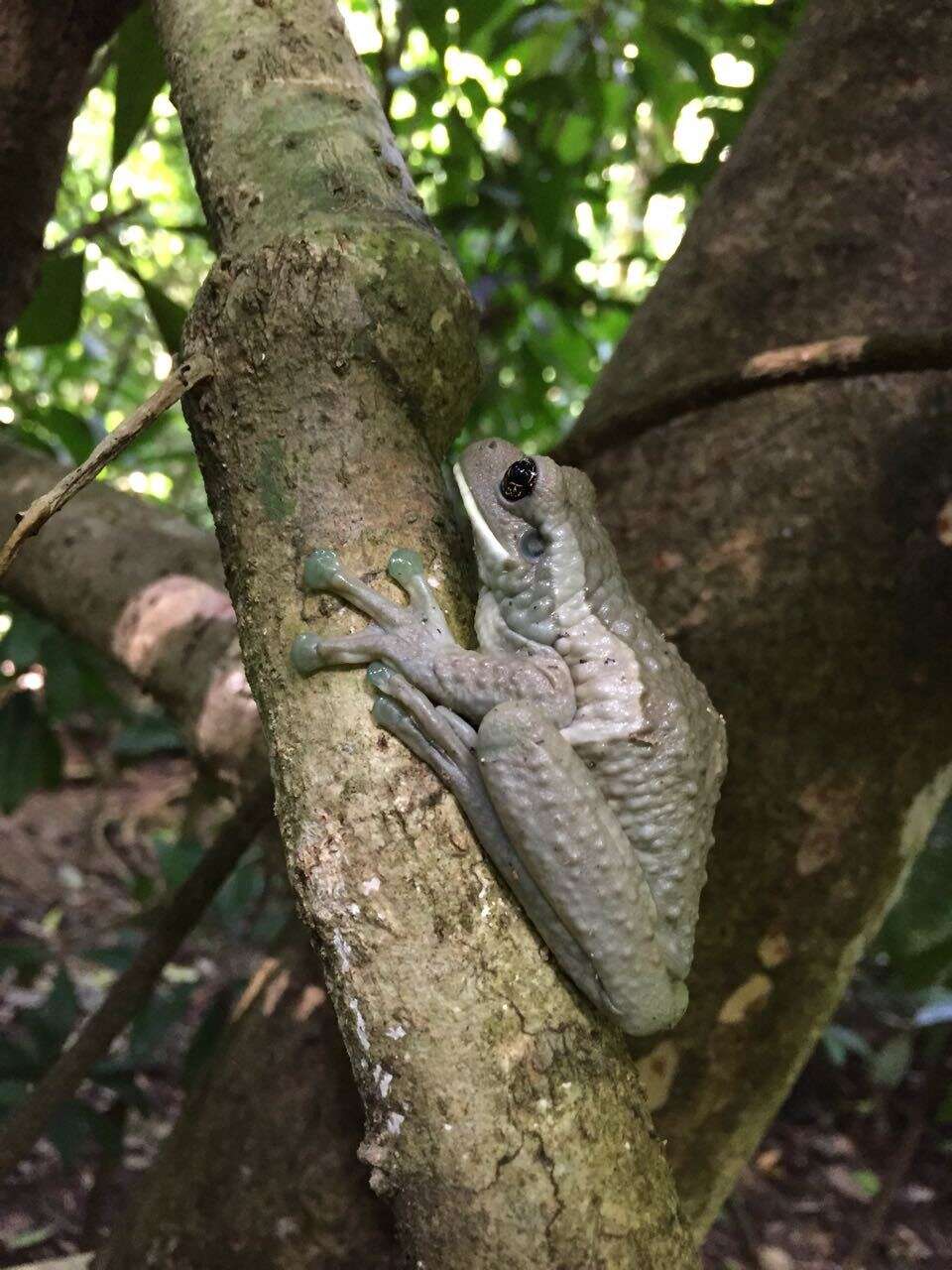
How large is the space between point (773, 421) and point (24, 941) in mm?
3155

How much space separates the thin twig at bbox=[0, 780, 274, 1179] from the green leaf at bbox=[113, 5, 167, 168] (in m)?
1.13

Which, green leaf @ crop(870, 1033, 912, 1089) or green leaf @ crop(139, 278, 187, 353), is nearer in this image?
green leaf @ crop(139, 278, 187, 353)

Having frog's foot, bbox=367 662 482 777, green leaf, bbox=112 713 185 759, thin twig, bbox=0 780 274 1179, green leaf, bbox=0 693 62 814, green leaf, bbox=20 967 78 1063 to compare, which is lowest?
green leaf, bbox=112 713 185 759

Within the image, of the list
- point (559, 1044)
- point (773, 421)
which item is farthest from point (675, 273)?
point (559, 1044)

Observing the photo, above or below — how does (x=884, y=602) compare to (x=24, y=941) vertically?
above

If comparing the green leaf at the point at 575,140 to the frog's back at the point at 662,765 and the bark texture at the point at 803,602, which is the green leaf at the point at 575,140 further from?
the frog's back at the point at 662,765

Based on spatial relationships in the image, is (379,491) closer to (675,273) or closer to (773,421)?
(773,421)

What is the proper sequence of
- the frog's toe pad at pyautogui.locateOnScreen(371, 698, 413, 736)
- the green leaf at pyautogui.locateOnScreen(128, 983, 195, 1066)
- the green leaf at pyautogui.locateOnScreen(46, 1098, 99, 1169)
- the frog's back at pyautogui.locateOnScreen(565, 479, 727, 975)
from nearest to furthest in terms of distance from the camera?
1. the frog's toe pad at pyautogui.locateOnScreen(371, 698, 413, 736)
2. the frog's back at pyautogui.locateOnScreen(565, 479, 727, 975)
3. the green leaf at pyautogui.locateOnScreen(46, 1098, 99, 1169)
4. the green leaf at pyautogui.locateOnScreen(128, 983, 195, 1066)

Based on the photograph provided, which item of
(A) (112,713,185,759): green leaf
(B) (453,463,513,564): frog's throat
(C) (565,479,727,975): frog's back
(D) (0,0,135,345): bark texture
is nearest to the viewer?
(C) (565,479,727,975): frog's back

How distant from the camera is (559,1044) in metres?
0.84

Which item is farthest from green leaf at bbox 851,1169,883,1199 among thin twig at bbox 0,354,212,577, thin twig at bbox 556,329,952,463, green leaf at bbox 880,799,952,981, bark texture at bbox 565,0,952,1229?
thin twig at bbox 0,354,212,577

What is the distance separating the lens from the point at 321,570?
907 millimetres

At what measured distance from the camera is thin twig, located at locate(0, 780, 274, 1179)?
63.9 inches

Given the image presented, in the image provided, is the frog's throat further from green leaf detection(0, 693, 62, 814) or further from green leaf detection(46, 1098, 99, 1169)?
green leaf detection(0, 693, 62, 814)
